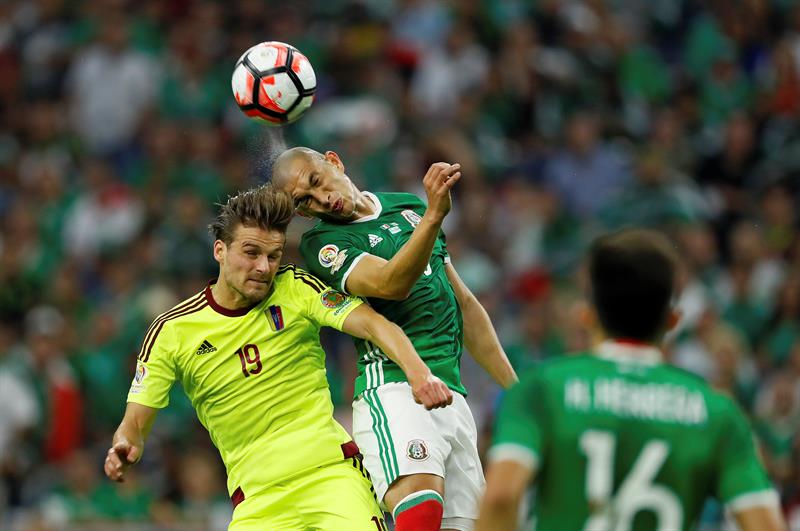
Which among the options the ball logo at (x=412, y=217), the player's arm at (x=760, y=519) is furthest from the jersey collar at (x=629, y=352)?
the ball logo at (x=412, y=217)

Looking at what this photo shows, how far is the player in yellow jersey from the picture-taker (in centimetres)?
618

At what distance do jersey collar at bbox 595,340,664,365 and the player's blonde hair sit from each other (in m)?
2.62

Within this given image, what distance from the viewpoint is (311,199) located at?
654 centimetres

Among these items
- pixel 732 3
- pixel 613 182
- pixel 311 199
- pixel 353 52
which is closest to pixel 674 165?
pixel 613 182

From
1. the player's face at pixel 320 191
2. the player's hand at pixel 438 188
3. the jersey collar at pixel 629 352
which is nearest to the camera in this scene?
the jersey collar at pixel 629 352

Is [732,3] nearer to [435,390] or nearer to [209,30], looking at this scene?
[209,30]

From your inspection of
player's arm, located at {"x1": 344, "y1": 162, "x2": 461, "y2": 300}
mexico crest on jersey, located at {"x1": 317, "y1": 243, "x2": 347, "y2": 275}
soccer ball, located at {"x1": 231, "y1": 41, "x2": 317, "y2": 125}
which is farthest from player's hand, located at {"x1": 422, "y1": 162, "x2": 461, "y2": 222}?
soccer ball, located at {"x1": 231, "y1": 41, "x2": 317, "y2": 125}

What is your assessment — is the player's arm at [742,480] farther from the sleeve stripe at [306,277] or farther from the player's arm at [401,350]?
the sleeve stripe at [306,277]

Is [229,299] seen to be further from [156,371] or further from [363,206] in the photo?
[363,206]

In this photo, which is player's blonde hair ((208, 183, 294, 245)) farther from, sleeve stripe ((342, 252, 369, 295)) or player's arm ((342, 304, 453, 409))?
player's arm ((342, 304, 453, 409))

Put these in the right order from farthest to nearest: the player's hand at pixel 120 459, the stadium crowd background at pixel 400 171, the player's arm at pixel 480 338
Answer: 1. the stadium crowd background at pixel 400 171
2. the player's arm at pixel 480 338
3. the player's hand at pixel 120 459

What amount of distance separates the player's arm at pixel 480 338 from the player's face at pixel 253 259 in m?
1.06

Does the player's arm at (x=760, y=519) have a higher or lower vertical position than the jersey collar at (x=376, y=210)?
lower

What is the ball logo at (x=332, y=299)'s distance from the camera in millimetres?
6266
